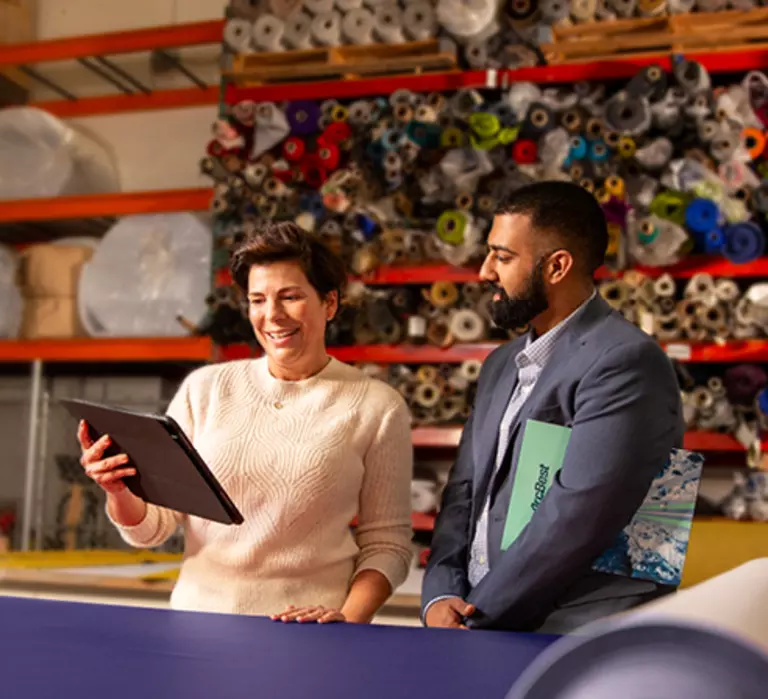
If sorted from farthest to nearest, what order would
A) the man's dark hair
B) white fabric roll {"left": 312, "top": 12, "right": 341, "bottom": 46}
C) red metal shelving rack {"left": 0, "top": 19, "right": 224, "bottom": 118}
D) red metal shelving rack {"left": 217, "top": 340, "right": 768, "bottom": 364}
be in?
red metal shelving rack {"left": 0, "top": 19, "right": 224, "bottom": 118}, white fabric roll {"left": 312, "top": 12, "right": 341, "bottom": 46}, red metal shelving rack {"left": 217, "top": 340, "right": 768, "bottom": 364}, the man's dark hair

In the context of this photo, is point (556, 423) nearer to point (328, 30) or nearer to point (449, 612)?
point (449, 612)

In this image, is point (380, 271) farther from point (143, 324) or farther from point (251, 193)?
point (143, 324)

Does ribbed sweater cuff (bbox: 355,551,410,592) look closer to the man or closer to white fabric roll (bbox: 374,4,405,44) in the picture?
the man

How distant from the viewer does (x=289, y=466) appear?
1.91 meters

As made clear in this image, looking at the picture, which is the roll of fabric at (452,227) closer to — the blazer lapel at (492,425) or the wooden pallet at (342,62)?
the wooden pallet at (342,62)

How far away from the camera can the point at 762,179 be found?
12.0 feet

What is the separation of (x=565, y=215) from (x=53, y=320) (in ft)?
11.1

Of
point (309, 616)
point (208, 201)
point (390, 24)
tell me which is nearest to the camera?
point (309, 616)

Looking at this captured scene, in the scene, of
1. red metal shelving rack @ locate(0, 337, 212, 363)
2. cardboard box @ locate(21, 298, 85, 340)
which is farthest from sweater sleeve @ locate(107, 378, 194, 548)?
cardboard box @ locate(21, 298, 85, 340)

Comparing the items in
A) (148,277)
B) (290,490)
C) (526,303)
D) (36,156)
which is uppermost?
(36,156)

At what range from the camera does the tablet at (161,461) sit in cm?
164

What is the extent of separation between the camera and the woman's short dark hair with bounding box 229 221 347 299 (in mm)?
2006

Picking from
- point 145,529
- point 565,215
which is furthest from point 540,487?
point 145,529

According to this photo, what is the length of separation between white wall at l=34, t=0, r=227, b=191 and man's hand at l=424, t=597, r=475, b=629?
3.75 m
